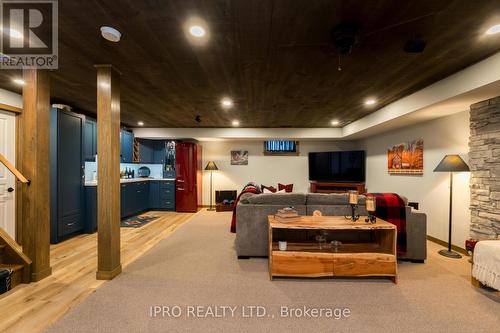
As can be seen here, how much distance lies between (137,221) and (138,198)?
2.75ft

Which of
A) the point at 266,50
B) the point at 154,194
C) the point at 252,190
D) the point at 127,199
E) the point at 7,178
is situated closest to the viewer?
the point at 266,50

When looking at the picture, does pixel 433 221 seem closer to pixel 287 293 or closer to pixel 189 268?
pixel 287 293

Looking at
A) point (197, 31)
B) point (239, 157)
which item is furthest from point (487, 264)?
point (239, 157)

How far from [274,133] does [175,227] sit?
3.36 m

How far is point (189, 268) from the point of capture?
112 inches

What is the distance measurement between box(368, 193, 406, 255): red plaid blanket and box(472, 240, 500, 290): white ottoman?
0.69 metres

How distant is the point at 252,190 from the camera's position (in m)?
3.79

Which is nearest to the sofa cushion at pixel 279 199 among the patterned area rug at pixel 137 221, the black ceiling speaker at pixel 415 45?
the black ceiling speaker at pixel 415 45

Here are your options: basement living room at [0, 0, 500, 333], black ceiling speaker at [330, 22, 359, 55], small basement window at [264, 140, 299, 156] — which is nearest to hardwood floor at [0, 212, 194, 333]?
basement living room at [0, 0, 500, 333]

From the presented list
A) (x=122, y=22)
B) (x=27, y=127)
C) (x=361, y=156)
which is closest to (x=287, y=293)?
(x=122, y=22)

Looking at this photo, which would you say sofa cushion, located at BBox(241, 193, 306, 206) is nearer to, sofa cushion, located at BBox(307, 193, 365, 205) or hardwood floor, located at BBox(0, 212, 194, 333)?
sofa cushion, located at BBox(307, 193, 365, 205)

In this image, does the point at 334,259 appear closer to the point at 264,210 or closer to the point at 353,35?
the point at 264,210

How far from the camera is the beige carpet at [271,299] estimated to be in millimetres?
1823

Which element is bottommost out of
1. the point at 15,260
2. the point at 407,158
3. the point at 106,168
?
the point at 15,260
